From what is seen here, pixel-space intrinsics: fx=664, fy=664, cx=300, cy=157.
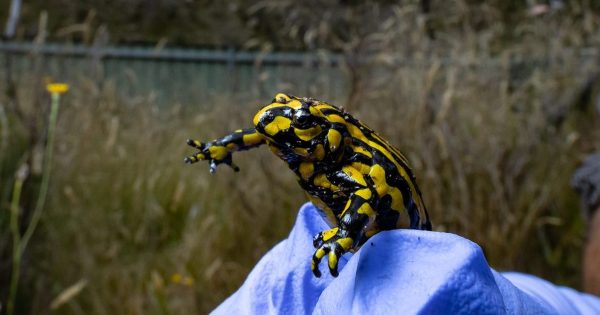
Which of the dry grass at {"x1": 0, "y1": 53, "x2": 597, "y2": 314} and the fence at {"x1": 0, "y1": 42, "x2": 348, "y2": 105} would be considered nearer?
the dry grass at {"x1": 0, "y1": 53, "x2": 597, "y2": 314}

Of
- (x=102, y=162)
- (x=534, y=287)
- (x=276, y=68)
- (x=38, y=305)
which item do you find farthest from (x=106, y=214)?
(x=534, y=287)

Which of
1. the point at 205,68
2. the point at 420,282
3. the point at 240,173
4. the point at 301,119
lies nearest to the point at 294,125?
the point at 301,119

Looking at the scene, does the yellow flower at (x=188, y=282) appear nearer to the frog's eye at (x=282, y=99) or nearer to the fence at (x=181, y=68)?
the fence at (x=181, y=68)

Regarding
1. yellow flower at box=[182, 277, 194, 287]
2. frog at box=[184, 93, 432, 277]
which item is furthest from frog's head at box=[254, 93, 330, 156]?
yellow flower at box=[182, 277, 194, 287]

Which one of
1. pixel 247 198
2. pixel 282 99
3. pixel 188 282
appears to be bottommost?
pixel 188 282

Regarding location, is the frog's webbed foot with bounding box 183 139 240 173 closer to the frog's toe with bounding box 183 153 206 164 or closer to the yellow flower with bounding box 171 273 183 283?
the frog's toe with bounding box 183 153 206 164

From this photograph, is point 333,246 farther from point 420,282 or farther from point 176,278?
point 176,278

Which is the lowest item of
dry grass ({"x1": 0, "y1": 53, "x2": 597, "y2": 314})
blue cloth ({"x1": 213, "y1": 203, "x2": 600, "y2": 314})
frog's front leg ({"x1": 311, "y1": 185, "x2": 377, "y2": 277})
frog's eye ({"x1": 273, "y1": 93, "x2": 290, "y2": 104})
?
dry grass ({"x1": 0, "y1": 53, "x2": 597, "y2": 314})
